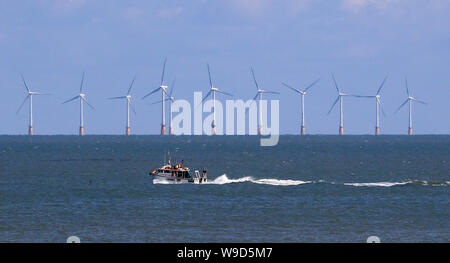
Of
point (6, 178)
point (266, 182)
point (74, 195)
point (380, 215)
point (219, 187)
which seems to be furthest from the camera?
point (6, 178)

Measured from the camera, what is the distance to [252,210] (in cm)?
8750

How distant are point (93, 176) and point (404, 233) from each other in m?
85.9

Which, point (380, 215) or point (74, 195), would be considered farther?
point (74, 195)

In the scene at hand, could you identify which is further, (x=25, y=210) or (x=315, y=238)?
(x=25, y=210)

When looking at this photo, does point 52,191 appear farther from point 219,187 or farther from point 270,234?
point 270,234

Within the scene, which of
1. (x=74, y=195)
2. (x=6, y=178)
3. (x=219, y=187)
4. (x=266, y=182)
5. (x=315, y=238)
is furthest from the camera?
(x=6, y=178)

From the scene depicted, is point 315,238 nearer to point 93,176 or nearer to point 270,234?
point 270,234

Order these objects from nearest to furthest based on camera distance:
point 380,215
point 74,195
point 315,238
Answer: point 315,238, point 380,215, point 74,195

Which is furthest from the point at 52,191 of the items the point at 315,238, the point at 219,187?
the point at 315,238

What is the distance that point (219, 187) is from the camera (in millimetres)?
119000
